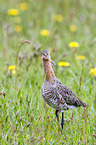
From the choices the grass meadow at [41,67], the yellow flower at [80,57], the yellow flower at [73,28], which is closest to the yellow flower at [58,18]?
the grass meadow at [41,67]

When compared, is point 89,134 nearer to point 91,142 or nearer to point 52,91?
point 91,142

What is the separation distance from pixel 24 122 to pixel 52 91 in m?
0.61

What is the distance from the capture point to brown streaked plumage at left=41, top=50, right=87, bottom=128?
11.8 feet

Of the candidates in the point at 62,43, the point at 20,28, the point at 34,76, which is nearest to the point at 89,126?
the point at 34,76

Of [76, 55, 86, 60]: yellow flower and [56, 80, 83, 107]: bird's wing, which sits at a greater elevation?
[76, 55, 86, 60]: yellow flower

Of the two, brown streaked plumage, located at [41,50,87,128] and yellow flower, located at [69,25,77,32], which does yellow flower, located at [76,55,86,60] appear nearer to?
yellow flower, located at [69,25,77,32]

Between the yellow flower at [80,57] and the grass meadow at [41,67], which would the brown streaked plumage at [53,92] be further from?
the yellow flower at [80,57]

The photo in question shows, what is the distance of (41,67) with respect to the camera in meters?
4.75

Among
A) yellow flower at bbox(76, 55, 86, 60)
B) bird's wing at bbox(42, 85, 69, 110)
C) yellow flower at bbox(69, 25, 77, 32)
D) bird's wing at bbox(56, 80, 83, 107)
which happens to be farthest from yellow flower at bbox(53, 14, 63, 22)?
bird's wing at bbox(42, 85, 69, 110)

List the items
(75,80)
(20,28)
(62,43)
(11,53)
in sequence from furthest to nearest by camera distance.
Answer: (20,28) < (62,43) < (11,53) < (75,80)

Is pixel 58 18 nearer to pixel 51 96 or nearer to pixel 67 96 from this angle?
pixel 67 96

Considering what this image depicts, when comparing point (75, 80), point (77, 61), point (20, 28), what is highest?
point (20, 28)

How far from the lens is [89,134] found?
362 cm

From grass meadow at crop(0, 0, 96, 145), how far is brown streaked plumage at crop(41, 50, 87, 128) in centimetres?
19
